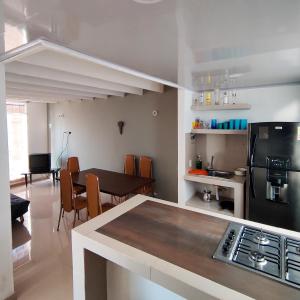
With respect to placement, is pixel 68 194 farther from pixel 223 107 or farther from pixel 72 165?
pixel 223 107

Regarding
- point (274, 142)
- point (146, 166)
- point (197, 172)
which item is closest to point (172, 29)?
point (274, 142)

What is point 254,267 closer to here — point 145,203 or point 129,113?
point 145,203

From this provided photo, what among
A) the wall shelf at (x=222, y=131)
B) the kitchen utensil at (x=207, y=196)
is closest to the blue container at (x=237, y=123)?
the wall shelf at (x=222, y=131)

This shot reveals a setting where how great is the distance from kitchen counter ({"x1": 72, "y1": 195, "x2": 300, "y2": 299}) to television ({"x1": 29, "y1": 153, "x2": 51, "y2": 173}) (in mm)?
5184

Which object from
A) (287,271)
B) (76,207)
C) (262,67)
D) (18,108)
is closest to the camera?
(287,271)

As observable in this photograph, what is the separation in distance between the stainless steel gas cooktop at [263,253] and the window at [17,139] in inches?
252

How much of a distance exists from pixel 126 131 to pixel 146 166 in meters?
1.01

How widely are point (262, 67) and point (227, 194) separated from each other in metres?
2.01

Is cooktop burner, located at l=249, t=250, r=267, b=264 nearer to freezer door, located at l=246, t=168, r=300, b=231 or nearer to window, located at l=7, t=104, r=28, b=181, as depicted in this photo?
freezer door, located at l=246, t=168, r=300, b=231

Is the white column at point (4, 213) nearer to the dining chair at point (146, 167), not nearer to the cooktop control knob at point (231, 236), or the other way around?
the cooktop control knob at point (231, 236)

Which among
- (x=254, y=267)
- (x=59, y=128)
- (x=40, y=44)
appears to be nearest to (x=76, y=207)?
(x=40, y=44)

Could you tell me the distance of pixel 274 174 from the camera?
2357mm

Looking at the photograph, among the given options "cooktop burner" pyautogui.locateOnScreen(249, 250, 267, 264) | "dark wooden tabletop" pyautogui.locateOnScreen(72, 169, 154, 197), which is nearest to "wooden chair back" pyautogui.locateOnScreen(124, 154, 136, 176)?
"dark wooden tabletop" pyautogui.locateOnScreen(72, 169, 154, 197)

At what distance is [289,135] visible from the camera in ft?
7.41
